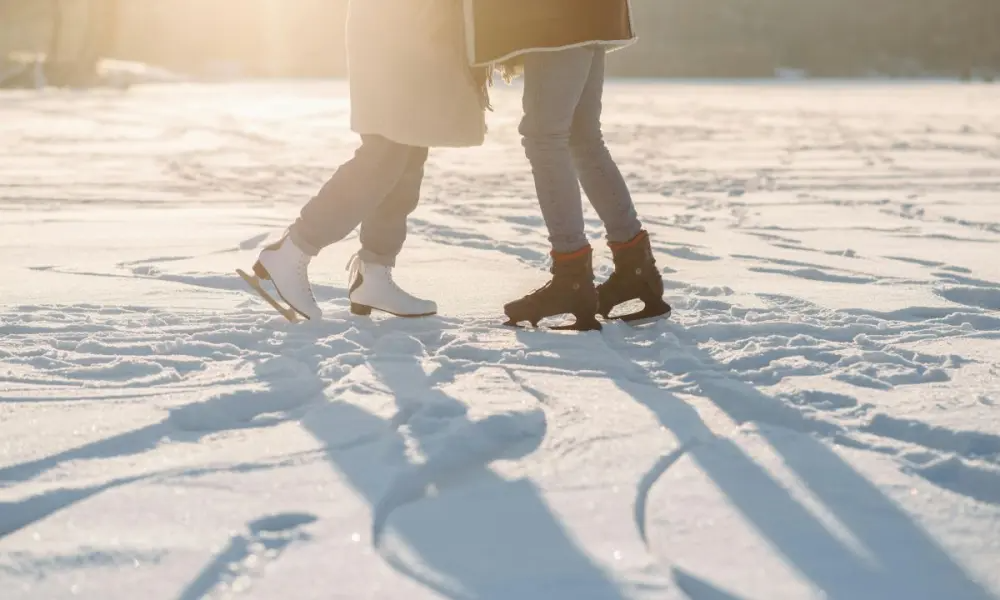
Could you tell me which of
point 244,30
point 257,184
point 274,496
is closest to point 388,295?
point 274,496

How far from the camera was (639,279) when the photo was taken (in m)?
2.57

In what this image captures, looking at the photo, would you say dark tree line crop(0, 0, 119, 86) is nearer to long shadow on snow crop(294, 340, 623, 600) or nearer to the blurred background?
the blurred background

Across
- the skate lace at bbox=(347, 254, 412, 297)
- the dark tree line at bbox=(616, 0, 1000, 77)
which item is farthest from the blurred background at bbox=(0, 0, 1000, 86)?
the skate lace at bbox=(347, 254, 412, 297)

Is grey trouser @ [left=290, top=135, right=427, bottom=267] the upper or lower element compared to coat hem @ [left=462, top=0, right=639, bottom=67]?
lower

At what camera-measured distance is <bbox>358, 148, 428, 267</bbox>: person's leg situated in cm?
258

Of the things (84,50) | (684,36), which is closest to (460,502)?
(84,50)

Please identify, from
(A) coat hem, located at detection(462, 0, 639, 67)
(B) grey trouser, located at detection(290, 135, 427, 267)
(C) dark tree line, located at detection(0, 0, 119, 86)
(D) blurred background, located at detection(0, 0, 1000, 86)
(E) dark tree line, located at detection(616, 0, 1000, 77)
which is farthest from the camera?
(E) dark tree line, located at detection(616, 0, 1000, 77)

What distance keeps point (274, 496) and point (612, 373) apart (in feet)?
2.82

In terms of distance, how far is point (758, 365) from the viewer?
85.4 inches

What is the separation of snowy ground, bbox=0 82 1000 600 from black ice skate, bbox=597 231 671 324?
0.10 metres

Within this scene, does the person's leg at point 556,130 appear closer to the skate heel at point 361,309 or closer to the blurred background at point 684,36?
the skate heel at point 361,309

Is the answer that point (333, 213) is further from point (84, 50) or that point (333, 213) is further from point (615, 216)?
point (84, 50)

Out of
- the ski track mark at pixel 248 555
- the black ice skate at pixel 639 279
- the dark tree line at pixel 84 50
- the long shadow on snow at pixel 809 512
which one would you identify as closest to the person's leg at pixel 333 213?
the black ice skate at pixel 639 279

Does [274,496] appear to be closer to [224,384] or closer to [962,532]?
[224,384]
